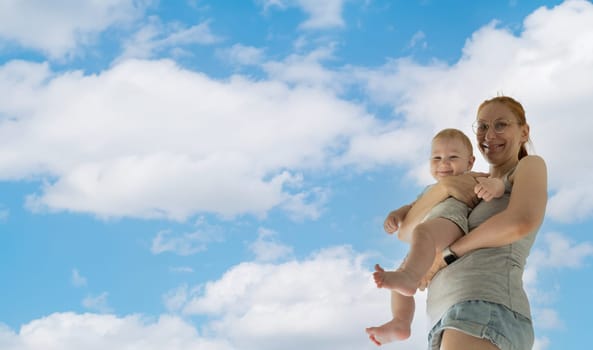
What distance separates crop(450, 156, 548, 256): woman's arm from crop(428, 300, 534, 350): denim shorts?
239mm

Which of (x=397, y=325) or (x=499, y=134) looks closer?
(x=397, y=325)

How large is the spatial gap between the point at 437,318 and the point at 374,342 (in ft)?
1.25

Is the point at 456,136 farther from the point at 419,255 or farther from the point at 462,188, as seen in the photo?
the point at 419,255

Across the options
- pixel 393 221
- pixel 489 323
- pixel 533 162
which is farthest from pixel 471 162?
pixel 489 323

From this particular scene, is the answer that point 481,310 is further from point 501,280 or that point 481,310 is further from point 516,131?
point 516,131

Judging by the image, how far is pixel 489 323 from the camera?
2.58m

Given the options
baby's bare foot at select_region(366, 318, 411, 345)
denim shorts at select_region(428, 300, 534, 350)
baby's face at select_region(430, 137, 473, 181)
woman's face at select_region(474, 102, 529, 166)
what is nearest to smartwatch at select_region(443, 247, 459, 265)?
denim shorts at select_region(428, 300, 534, 350)

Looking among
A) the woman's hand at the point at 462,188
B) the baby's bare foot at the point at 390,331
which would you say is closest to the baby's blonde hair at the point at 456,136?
the woman's hand at the point at 462,188

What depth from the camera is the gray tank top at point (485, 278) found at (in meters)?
2.68

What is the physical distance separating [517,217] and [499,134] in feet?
2.03

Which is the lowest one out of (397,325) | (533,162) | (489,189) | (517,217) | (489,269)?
(397,325)

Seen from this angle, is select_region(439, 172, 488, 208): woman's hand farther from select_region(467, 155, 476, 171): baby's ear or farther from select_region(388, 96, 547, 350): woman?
select_region(467, 155, 476, 171): baby's ear

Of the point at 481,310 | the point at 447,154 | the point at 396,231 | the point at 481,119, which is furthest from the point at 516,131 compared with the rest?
the point at 481,310

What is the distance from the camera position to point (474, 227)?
2.87 meters
